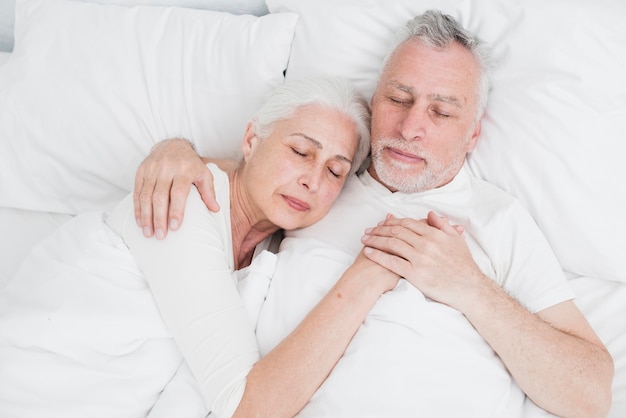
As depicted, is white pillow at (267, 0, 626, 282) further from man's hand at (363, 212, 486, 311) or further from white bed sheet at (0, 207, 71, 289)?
white bed sheet at (0, 207, 71, 289)

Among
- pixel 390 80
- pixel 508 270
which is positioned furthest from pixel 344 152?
pixel 508 270

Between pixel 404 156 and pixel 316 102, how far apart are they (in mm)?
292

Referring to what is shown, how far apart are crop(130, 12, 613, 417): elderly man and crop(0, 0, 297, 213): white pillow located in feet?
1.26

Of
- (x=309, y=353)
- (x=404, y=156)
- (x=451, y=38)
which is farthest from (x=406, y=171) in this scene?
(x=309, y=353)

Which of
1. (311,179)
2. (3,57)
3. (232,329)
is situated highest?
(311,179)

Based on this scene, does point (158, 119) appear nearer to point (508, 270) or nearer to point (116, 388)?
point (116, 388)

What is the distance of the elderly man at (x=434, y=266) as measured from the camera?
1339mm

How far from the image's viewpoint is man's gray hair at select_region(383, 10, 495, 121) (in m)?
1.75

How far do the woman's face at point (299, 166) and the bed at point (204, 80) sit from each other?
0.36m

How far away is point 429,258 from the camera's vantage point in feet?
4.76

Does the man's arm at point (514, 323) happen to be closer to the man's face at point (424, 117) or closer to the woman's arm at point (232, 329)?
the woman's arm at point (232, 329)

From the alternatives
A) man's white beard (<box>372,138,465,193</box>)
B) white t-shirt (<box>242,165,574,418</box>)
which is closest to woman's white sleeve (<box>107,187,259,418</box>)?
white t-shirt (<box>242,165,574,418</box>)

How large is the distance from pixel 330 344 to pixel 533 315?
0.50 metres

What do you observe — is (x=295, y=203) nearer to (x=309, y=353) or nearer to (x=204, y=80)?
(x=309, y=353)
